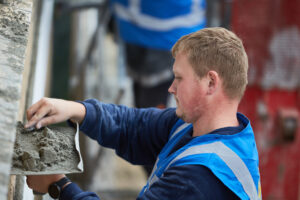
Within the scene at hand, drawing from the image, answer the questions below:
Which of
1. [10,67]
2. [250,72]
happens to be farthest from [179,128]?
[250,72]

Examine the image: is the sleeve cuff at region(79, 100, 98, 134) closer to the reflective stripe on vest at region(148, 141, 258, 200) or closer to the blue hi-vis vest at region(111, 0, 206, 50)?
the reflective stripe on vest at region(148, 141, 258, 200)

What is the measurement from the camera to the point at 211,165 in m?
1.41

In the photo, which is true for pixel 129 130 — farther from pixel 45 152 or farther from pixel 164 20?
pixel 164 20

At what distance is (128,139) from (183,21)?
6.33 ft

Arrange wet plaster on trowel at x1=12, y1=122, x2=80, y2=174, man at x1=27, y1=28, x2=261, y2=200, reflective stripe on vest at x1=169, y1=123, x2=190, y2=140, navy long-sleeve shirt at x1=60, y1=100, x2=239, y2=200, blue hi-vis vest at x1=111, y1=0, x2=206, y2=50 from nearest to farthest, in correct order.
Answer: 1. wet plaster on trowel at x1=12, y1=122, x2=80, y2=174
2. man at x1=27, y1=28, x2=261, y2=200
3. navy long-sleeve shirt at x1=60, y1=100, x2=239, y2=200
4. reflective stripe on vest at x1=169, y1=123, x2=190, y2=140
5. blue hi-vis vest at x1=111, y1=0, x2=206, y2=50

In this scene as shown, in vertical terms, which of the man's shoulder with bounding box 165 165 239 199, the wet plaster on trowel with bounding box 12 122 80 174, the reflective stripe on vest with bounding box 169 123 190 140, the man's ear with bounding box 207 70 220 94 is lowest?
the man's shoulder with bounding box 165 165 239 199

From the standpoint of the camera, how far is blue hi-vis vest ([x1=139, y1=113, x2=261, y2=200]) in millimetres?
1431

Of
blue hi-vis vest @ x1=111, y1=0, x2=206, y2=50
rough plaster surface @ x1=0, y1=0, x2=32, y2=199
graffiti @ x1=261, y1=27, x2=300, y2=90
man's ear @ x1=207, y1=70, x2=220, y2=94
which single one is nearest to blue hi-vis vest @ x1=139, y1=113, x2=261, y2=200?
man's ear @ x1=207, y1=70, x2=220, y2=94

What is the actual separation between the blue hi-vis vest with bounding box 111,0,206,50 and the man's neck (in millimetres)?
2096

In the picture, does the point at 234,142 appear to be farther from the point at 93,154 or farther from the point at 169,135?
the point at 93,154

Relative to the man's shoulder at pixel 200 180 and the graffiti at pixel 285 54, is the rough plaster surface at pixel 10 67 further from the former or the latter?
the graffiti at pixel 285 54

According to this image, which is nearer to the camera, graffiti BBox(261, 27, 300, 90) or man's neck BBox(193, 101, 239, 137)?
man's neck BBox(193, 101, 239, 137)

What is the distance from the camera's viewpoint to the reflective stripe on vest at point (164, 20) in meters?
A: 3.64

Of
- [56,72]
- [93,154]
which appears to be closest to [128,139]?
[93,154]
